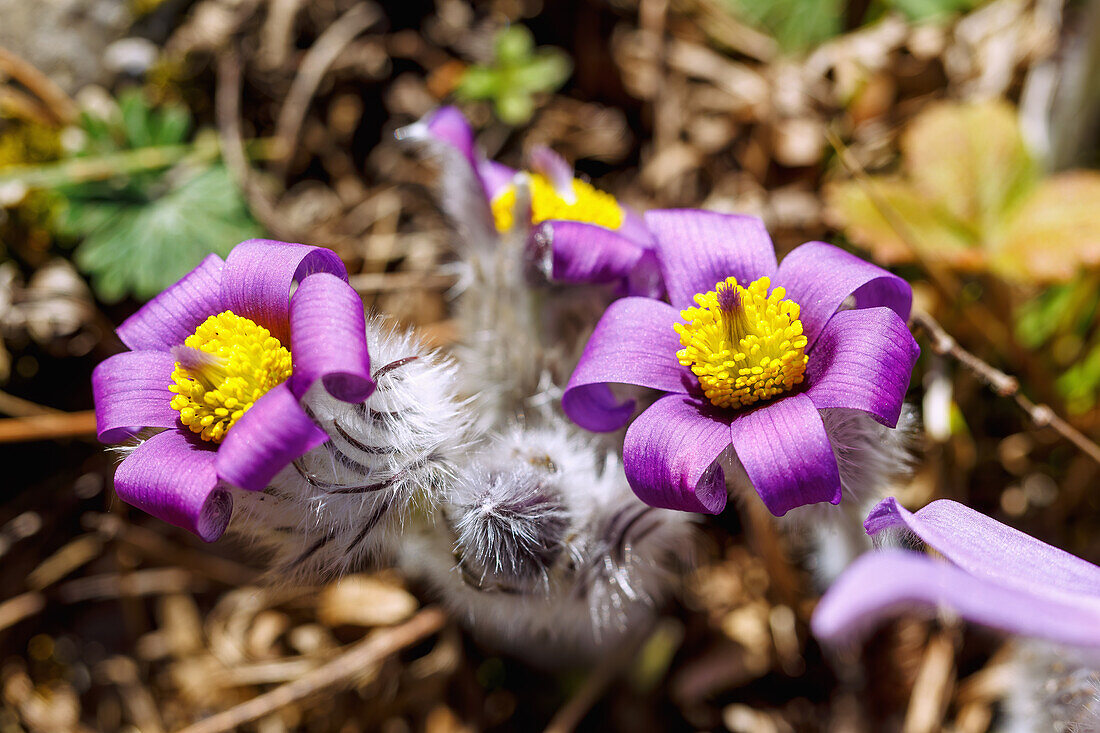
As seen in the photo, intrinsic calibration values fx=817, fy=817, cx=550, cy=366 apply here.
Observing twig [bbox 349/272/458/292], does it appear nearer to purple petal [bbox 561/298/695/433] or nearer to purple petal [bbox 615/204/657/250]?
purple petal [bbox 615/204/657/250]

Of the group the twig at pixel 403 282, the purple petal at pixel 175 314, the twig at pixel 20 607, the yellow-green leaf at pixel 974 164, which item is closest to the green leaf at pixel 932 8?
the yellow-green leaf at pixel 974 164

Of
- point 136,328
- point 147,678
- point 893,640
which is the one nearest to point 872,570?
point 136,328

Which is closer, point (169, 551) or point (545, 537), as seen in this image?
point (545, 537)

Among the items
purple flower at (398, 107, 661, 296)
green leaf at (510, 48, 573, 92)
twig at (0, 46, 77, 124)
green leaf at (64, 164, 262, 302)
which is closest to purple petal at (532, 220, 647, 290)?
purple flower at (398, 107, 661, 296)

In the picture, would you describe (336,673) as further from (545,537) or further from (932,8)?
(932,8)

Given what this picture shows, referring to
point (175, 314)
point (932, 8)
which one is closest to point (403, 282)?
point (175, 314)

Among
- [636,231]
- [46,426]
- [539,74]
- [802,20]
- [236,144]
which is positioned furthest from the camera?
[802,20]

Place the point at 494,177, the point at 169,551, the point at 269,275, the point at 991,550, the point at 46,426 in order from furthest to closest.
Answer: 1. the point at 169,551
2. the point at 46,426
3. the point at 494,177
4. the point at 269,275
5. the point at 991,550
